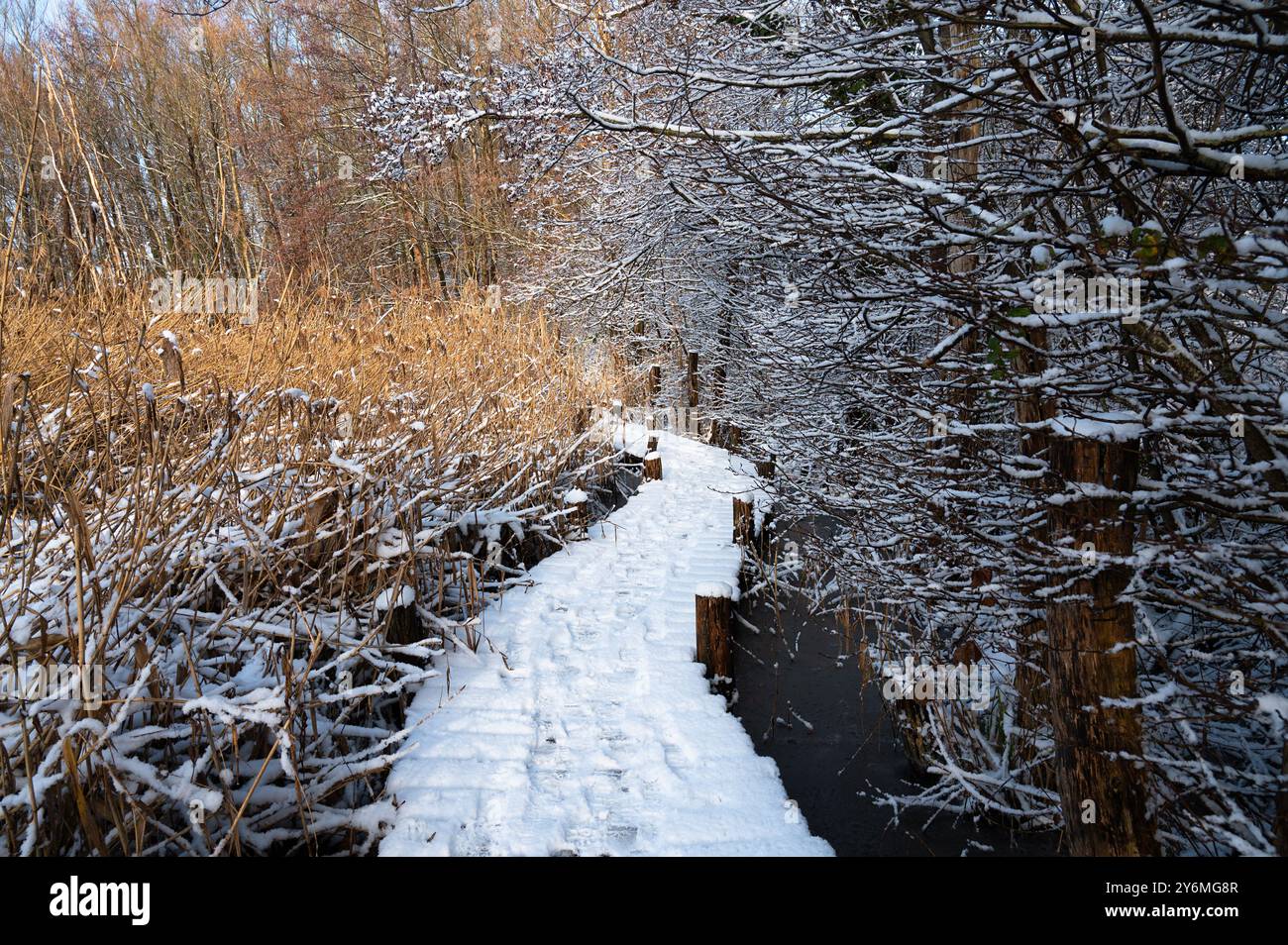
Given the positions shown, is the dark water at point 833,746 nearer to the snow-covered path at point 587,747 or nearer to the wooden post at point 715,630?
the wooden post at point 715,630

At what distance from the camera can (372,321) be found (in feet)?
24.7

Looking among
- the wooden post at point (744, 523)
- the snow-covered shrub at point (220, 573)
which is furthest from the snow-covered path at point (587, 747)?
the wooden post at point (744, 523)

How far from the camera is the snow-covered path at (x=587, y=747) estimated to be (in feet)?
10.0

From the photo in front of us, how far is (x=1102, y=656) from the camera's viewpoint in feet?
8.03

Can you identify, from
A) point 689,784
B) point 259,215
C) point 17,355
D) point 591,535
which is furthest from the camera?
point 259,215

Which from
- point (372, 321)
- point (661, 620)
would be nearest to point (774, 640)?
point (661, 620)

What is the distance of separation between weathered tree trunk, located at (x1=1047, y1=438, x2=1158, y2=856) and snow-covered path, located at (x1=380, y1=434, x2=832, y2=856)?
1.01 m

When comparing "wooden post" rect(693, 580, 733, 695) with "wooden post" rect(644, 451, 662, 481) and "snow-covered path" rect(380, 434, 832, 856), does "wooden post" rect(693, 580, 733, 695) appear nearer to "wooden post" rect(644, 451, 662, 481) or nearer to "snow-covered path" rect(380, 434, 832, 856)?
"snow-covered path" rect(380, 434, 832, 856)

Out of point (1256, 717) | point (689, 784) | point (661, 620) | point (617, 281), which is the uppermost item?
point (617, 281)

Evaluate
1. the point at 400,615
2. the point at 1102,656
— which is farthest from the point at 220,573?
the point at 1102,656

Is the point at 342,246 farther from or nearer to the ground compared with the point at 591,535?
farther from the ground

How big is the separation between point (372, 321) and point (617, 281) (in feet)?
11.8

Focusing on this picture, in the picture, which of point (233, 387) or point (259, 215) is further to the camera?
point (259, 215)
